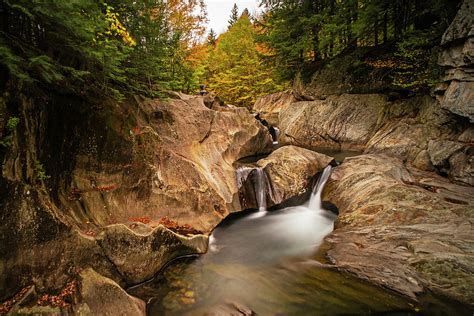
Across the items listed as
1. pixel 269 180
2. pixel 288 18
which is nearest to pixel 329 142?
pixel 269 180

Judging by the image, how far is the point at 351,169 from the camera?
9414mm

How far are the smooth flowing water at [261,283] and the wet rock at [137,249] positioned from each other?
0.24m

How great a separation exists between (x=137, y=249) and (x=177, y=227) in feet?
5.57

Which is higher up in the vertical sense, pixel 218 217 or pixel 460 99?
pixel 460 99

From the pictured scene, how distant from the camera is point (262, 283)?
539cm

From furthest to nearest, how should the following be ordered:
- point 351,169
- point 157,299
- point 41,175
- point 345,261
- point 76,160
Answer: point 351,169 → point 76,160 → point 345,261 → point 157,299 → point 41,175

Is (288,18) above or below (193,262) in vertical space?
above

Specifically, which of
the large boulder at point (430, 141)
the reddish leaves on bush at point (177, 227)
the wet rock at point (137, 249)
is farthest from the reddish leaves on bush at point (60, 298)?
the large boulder at point (430, 141)

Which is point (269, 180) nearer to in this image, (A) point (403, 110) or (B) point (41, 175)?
(B) point (41, 175)

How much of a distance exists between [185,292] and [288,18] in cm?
1955

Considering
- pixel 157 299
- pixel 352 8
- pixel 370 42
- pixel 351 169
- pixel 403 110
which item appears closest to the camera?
pixel 157 299

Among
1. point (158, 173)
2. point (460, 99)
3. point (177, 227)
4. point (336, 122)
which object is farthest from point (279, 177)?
point (336, 122)

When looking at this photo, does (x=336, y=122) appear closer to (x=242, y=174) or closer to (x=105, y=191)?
(x=242, y=174)

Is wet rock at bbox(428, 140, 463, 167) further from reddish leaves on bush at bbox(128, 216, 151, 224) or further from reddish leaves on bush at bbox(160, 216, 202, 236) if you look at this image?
reddish leaves on bush at bbox(128, 216, 151, 224)
